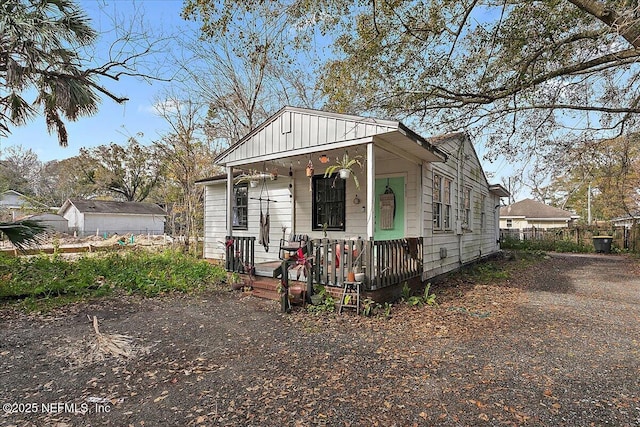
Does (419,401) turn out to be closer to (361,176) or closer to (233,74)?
(361,176)

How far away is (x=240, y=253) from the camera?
7066mm

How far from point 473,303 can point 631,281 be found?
5720 mm

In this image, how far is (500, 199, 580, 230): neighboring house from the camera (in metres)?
28.5

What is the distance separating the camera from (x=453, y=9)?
623cm

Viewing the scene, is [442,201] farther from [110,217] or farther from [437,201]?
[110,217]

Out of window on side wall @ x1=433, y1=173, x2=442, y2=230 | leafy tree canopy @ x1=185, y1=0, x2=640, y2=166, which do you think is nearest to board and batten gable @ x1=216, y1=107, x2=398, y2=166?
leafy tree canopy @ x1=185, y1=0, x2=640, y2=166

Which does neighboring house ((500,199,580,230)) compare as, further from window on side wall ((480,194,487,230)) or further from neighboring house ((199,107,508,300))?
neighboring house ((199,107,508,300))

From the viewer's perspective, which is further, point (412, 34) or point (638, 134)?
point (638, 134)

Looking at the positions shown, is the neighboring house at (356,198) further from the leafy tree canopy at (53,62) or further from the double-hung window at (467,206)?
the leafy tree canopy at (53,62)

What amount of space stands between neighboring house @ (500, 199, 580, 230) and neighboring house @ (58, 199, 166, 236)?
32.7 metres

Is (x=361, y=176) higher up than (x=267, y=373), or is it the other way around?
(x=361, y=176)

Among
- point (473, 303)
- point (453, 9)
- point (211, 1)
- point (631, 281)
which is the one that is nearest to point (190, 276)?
point (211, 1)

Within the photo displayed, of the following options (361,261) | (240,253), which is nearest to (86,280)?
(240,253)

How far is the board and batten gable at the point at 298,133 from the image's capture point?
543 cm
